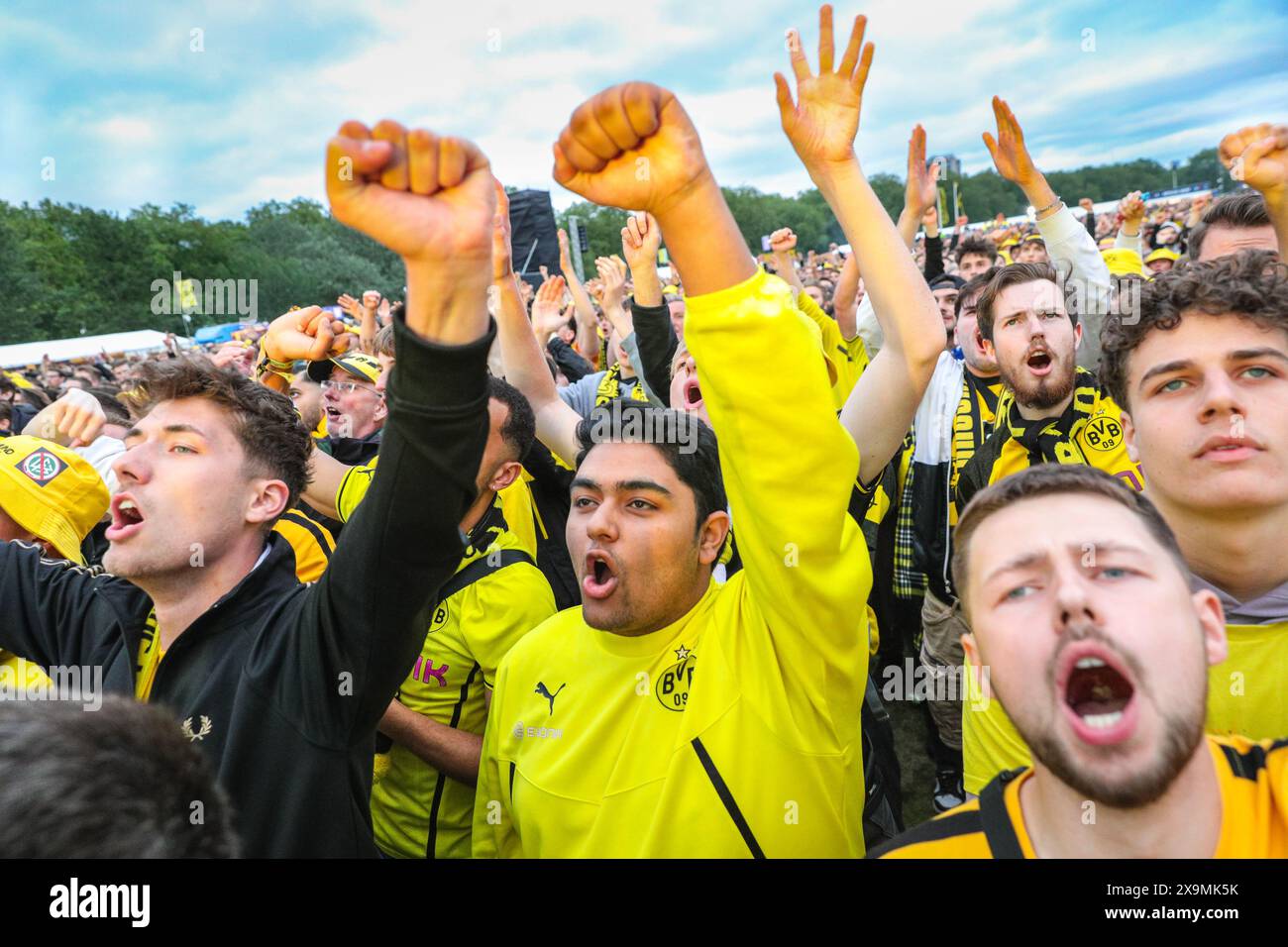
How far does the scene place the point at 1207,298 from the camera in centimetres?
178

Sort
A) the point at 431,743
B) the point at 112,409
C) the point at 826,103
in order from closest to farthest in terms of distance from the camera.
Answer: the point at 826,103 → the point at 431,743 → the point at 112,409

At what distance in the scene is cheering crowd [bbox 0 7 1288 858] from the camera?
1.22 metres

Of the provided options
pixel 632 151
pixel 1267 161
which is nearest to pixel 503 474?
pixel 632 151

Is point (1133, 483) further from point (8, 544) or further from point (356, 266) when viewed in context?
point (356, 266)

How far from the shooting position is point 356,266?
49.7m

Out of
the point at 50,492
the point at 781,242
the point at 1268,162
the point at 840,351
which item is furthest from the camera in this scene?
the point at 781,242

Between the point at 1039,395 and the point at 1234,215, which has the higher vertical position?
the point at 1234,215

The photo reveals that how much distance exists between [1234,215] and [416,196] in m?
3.27

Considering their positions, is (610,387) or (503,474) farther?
(610,387)

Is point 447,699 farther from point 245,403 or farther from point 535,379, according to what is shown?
point 535,379

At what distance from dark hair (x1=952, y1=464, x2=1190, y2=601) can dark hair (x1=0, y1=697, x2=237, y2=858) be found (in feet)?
4.30

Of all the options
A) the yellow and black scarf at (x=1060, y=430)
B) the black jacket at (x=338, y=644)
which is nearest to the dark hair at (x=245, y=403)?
the black jacket at (x=338, y=644)

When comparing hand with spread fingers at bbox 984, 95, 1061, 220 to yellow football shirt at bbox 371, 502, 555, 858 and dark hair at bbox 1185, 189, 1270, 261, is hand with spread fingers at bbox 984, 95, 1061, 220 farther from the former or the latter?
yellow football shirt at bbox 371, 502, 555, 858
